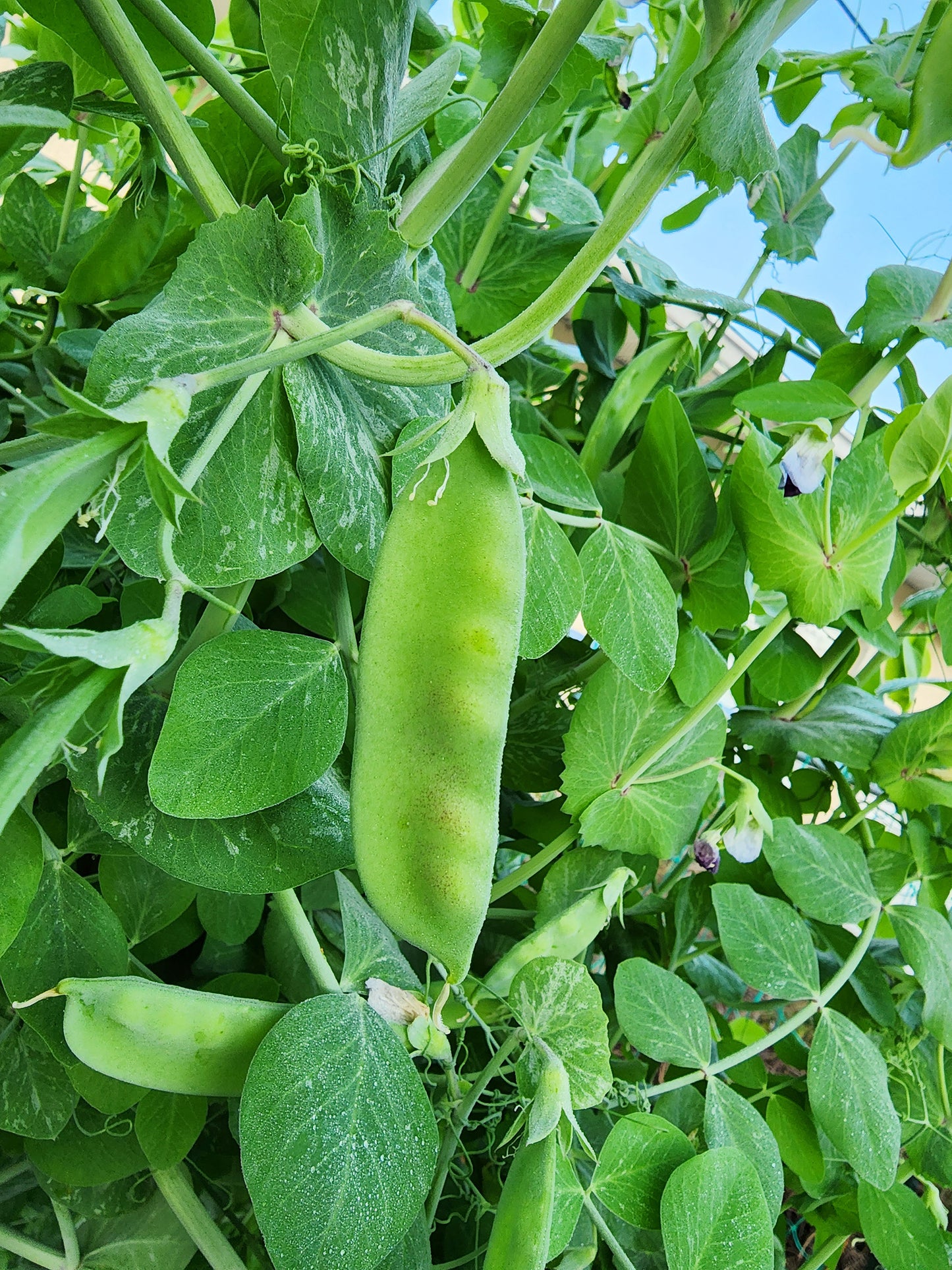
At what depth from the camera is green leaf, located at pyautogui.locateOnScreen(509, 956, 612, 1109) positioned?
40 cm

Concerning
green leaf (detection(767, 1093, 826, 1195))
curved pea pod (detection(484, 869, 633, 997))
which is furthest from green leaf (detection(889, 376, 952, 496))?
green leaf (detection(767, 1093, 826, 1195))

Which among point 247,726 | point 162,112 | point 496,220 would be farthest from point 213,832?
point 496,220

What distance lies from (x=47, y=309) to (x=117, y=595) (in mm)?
161

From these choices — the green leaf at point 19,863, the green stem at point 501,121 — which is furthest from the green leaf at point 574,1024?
the green stem at point 501,121

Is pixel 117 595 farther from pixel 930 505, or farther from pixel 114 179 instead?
pixel 930 505

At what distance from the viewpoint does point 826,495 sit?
471mm

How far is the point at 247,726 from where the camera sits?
0.33 m

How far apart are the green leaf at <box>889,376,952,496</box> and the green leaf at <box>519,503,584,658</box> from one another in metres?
0.20

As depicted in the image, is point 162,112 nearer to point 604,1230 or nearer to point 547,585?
point 547,585

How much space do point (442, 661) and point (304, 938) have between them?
0.60ft

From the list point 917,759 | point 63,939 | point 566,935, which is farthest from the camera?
point 917,759

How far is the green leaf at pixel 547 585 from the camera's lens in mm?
404

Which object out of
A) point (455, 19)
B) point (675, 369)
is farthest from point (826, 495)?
point (455, 19)

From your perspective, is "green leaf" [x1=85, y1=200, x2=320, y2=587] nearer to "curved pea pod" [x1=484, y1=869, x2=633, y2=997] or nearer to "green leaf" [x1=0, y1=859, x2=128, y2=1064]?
"green leaf" [x1=0, y1=859, x2=128, y2=1064]
